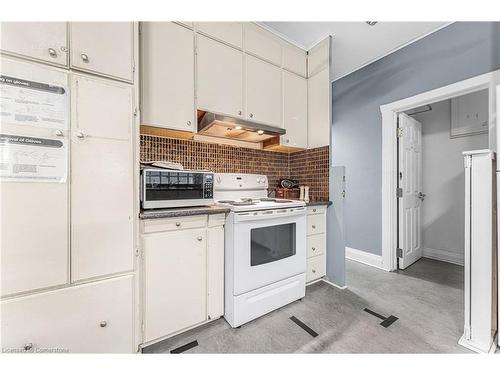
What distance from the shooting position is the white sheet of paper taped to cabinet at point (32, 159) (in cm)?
94

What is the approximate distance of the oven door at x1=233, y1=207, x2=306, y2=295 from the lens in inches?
60.3

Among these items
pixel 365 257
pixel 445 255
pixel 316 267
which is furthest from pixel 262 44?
pixel 445 255

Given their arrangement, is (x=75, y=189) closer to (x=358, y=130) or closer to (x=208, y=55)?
(x=208, y=55)

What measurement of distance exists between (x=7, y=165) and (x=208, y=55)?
154 cm

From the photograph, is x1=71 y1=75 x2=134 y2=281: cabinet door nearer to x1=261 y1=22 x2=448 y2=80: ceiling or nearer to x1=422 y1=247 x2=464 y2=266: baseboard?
x1=261 y1=22 x2=448 y2=80: ceiling

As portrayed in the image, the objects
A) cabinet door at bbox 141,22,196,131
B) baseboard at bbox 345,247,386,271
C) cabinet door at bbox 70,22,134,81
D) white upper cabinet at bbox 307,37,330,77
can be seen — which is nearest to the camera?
cabinet door at bbox 70,22,134,81

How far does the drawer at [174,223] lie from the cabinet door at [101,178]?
0.10m

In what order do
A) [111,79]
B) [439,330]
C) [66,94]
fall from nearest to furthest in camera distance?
[66,94], [111,79], [439,330]

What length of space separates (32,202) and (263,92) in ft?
6.39

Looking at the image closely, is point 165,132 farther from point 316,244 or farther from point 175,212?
point 316,244

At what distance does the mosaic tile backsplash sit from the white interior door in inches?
45.1

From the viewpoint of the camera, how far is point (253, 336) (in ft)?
4.73

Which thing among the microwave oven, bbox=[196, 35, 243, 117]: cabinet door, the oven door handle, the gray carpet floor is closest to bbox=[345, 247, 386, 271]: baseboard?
the gray carpet floor
